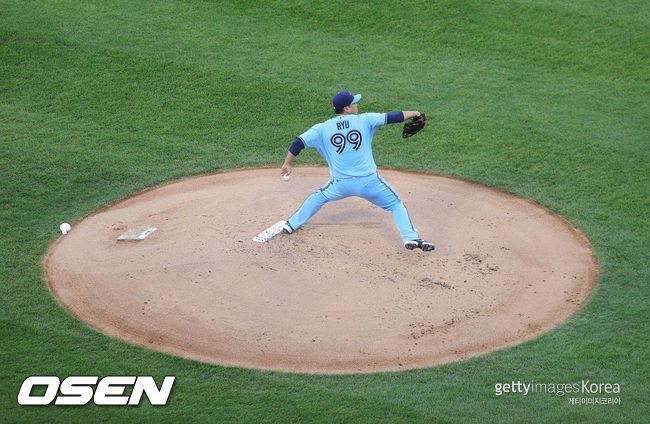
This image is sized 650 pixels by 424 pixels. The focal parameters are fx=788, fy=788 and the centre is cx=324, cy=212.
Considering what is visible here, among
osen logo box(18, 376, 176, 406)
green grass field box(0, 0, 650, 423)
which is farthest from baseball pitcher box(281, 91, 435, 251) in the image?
osen logo box(18, 376, 176, 406)

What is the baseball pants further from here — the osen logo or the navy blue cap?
the osen logo

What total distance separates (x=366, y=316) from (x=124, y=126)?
6.25 metres

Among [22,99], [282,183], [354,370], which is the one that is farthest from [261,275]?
[22,99]

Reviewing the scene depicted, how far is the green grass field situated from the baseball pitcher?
227 centimetres

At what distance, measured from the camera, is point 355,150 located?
8.77 m

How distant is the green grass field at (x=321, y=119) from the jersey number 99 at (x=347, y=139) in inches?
108

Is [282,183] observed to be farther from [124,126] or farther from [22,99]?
[22,99]

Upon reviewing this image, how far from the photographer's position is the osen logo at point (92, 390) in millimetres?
6605

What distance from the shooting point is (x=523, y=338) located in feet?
24.7

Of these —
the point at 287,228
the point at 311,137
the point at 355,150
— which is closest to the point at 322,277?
the point at 287,228

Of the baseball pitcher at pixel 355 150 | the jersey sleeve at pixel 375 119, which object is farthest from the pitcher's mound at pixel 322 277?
the jersey sleeve at pixel 375 119

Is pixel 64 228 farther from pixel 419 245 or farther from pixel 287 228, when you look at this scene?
pixel 419 245

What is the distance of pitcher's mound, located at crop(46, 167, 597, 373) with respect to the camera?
7539 millimetres

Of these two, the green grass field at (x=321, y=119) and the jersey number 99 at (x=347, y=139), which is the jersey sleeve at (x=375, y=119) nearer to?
the jersey number 99 at (x=347, y=139)
